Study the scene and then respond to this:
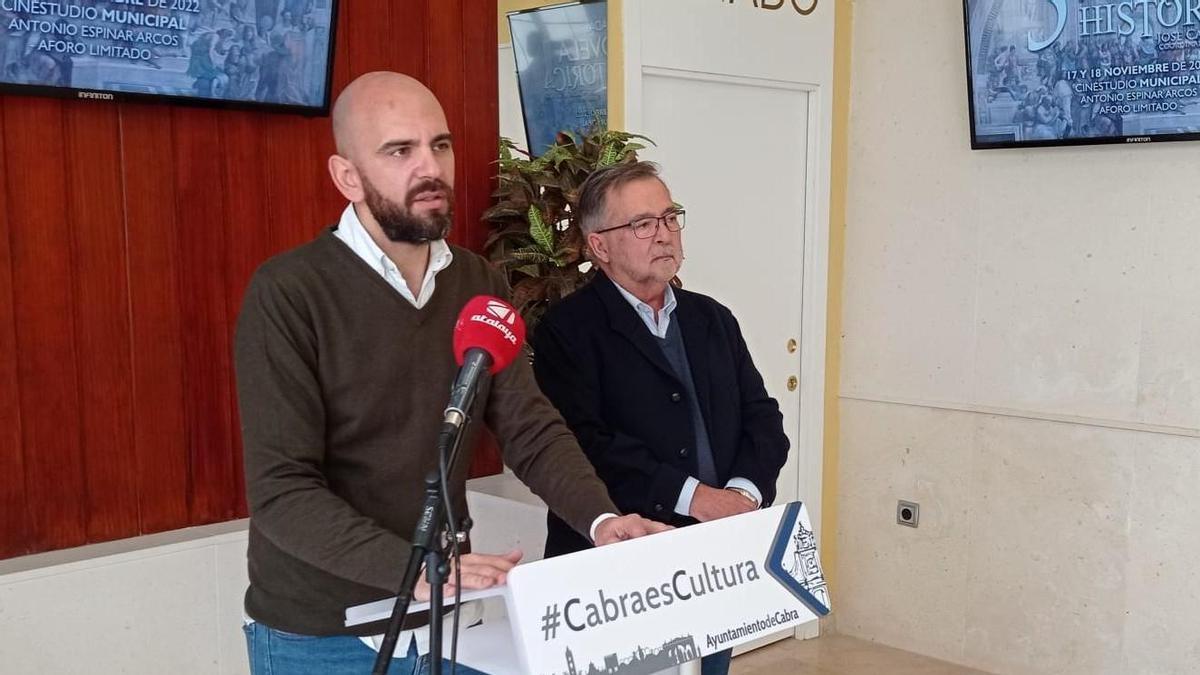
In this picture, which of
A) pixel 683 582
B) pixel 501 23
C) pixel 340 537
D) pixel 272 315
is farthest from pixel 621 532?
pixel 501 23

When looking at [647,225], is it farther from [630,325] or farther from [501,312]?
[501,312]

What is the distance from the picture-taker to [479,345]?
4.30 ft

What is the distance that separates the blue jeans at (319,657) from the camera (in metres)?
1.65

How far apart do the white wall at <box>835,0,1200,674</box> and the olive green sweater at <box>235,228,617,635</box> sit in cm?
262

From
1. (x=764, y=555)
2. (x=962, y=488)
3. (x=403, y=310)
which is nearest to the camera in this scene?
(x=764, y=555)

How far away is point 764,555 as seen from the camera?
1570mm

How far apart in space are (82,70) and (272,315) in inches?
45.4

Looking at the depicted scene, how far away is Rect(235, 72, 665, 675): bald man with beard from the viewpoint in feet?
5.05

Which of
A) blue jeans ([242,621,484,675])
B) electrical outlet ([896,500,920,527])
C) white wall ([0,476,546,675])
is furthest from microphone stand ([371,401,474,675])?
electrical outlet ([896,500,920,527])

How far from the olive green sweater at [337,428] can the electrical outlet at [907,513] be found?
278 centimetres

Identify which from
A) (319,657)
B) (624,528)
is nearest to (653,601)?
(624,528)

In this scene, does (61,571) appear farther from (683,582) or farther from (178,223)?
(683,582)

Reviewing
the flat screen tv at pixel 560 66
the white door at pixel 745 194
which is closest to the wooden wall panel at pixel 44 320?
the flat screen tv at pixel 560 66

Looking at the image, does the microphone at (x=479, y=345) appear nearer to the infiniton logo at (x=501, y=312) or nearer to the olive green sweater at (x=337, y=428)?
the infiniton logo at (x=501, y=312)
